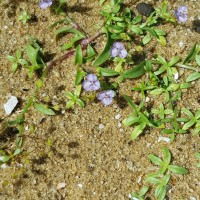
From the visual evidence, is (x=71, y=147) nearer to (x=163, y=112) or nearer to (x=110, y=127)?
(x=110, y=127)

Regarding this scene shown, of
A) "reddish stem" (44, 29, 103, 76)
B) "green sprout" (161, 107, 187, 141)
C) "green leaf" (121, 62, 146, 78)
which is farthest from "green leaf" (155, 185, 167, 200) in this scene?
"reddish stem" (44, 29, 103, 76)

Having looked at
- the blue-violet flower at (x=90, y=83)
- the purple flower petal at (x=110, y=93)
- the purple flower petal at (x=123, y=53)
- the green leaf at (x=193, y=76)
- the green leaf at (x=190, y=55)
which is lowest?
the green leaf at (x=193, y=76)

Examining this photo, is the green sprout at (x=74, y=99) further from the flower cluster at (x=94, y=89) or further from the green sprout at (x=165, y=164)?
the green sprout at (x=165, y=164)

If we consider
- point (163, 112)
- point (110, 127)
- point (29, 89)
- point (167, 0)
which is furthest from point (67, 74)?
point (167, 0)

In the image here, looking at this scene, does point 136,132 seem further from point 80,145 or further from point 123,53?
point 123,53

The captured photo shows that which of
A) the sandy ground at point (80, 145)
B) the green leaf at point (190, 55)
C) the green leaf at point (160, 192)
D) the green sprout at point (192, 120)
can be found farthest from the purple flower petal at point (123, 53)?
the green leaf at point (160, 192)

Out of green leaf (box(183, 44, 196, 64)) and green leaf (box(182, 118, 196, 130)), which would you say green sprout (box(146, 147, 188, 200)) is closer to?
green leaf (box(182, 118, 196, 130))

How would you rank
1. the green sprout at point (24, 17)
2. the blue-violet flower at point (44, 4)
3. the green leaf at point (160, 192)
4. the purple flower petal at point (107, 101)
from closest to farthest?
the green leaf at point (160, 192) → the purple flower petal at point (107, 101) → the blue-violet flower at point (44, 4) → the green sprout at point (24, 17)
